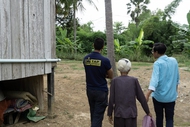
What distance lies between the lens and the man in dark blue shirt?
3.84m

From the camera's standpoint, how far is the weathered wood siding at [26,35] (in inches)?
147

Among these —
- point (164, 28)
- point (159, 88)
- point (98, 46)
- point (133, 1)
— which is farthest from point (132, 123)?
point (133, 1)

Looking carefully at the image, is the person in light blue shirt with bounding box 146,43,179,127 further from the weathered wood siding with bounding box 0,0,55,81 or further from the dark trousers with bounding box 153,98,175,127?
the weathered wood siding with bounding box 0,0,55,81

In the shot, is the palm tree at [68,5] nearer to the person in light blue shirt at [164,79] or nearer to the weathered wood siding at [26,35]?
the weathered wood siding at [26,35]

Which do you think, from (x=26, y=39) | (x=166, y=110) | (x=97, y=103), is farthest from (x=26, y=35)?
(x=166, y=110)

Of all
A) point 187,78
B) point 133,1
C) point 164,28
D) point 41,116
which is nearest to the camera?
point 41,116

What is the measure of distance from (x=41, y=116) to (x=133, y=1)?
39.9 meters

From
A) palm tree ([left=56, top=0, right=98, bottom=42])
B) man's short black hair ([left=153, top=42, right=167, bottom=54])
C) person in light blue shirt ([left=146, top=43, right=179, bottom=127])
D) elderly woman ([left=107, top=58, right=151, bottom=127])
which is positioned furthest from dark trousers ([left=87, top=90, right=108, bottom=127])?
A: palm tree ([left=56, top=0, right=98, bottom=42])

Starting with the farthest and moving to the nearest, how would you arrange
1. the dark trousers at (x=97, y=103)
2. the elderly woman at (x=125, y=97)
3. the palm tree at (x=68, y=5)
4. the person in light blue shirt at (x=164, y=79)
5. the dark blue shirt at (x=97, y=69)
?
the palm tree at (x=68, y=5) → the dark trousers at (x=97, y=103) → the dark blue shirt at (x=97, y=69) → the person in light blue shirt at (x=164, y=79) → the elderly woman at (x=125, y=97)

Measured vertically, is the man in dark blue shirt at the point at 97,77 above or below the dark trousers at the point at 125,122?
above

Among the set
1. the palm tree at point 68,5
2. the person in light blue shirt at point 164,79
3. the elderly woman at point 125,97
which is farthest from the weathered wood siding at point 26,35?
the palm tree at point 68,5

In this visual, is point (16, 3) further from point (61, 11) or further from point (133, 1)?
point (133, 1)

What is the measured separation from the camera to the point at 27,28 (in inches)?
165

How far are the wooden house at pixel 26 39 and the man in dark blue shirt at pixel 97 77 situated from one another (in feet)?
3.55
